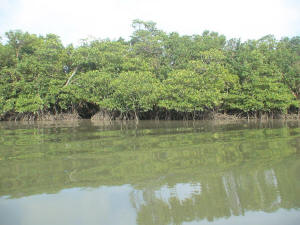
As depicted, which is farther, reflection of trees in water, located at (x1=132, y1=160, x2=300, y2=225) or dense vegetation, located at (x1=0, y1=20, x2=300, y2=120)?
dense vegetation, located at (x1=0, y1=20, x2=300, y2=120)

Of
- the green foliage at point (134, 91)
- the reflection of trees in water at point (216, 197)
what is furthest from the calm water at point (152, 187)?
the green foliage at point (134, 91)

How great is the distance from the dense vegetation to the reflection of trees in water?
14.3 meters

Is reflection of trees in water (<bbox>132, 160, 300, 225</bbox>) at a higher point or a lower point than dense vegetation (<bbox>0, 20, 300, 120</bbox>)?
lower

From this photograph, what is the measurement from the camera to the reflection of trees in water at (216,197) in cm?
329

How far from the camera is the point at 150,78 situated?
802 inches

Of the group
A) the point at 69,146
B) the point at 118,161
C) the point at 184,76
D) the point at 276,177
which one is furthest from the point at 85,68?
the point at 276,177

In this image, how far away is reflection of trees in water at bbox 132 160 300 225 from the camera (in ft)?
10.8

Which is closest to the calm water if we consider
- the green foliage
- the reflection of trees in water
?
the reflection of trees in water

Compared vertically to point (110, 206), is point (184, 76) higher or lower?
higher

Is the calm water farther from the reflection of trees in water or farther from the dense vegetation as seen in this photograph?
the dense vegetation

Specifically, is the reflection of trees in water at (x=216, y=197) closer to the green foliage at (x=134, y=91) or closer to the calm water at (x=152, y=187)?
the calm water at (x=152, y=187)

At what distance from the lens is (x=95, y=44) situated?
24375 millimetres

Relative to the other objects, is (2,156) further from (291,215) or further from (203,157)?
(291,215)

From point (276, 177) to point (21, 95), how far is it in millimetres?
20382
